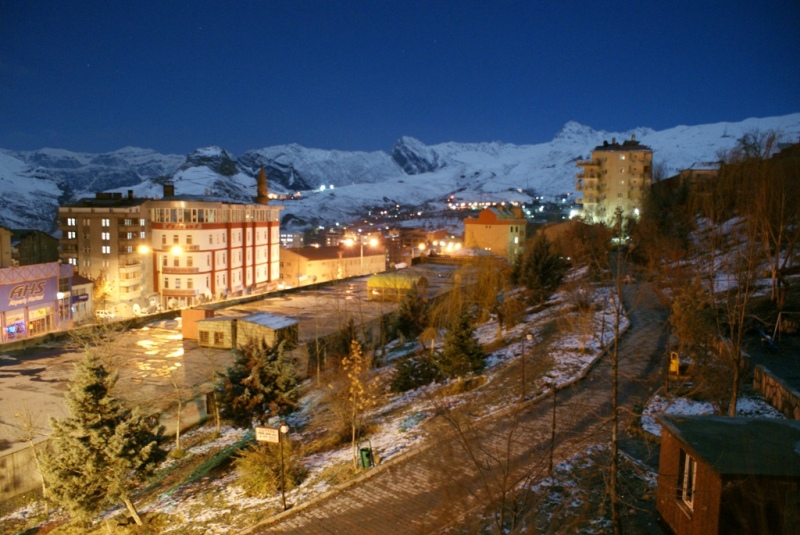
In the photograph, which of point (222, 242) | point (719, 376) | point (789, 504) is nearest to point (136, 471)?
point (789, 504)

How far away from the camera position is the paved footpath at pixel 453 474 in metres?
9.44

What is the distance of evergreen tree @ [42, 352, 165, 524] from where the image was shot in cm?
1025

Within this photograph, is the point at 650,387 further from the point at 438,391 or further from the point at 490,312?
the point at 490,312

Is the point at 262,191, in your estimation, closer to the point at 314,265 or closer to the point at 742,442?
the point at 314,265

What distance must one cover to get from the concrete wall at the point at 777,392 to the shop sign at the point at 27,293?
110 feet

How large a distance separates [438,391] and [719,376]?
24.9 feet

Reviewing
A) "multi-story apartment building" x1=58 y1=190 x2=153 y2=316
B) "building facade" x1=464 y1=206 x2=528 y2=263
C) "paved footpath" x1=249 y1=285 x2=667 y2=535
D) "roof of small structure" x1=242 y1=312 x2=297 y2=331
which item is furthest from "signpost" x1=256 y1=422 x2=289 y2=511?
"building facade" x1=464 y1=206 x2=528 y2=263

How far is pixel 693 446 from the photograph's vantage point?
731 centimetres

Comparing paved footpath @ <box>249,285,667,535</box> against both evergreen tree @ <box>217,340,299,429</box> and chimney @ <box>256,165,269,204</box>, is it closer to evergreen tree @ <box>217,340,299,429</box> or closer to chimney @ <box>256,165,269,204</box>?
evergreen tree @ <box>217,340,299,429</box>

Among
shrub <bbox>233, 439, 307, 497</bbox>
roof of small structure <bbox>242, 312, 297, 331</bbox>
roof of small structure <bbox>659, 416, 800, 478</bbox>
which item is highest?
roof of small structure <bbox>659, 416, 800, 478</bbox>

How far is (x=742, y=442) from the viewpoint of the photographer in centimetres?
739

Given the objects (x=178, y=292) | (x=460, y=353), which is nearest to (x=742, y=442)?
(x=460, y=353)

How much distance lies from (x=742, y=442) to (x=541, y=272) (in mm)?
21179

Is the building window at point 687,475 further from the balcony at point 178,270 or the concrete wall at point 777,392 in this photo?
the balcony at point 178,270
